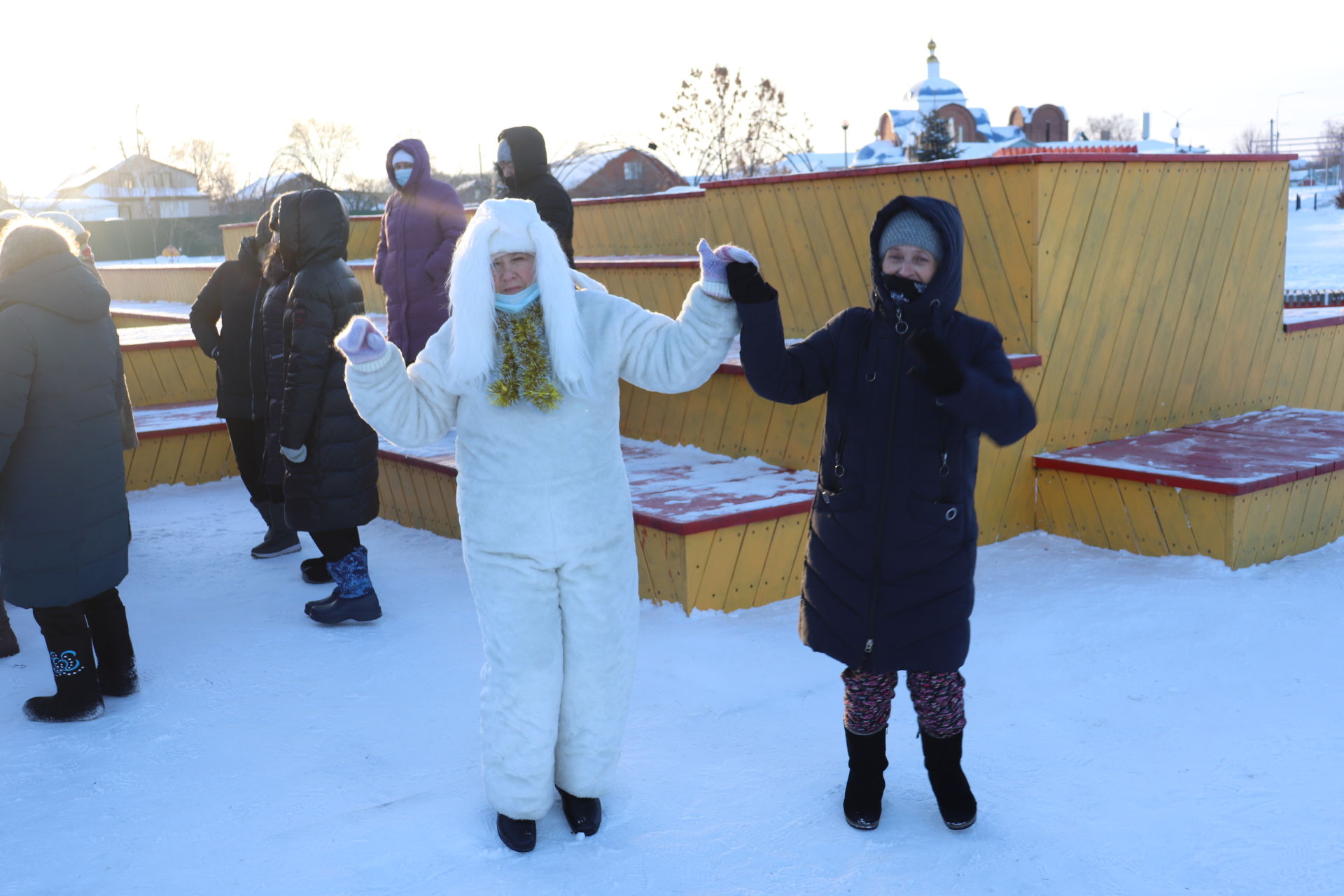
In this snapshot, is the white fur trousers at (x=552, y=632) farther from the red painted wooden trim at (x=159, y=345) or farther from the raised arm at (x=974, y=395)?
the red painted wooden trim at (x=159, y=345)

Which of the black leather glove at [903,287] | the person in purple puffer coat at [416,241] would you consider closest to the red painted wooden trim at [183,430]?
the person in purple puffer coat at [416,241]

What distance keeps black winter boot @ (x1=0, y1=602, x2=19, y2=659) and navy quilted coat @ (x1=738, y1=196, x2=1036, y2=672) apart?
3232 mm

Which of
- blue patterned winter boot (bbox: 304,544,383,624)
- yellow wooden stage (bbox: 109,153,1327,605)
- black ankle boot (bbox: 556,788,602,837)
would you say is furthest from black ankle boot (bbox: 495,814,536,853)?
blue patterned winter boot (bbox: 304,544,383,624)

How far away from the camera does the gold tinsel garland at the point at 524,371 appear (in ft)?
8.15

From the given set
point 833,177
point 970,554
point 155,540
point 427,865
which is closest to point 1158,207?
point 833,177

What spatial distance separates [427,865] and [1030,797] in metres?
1.51

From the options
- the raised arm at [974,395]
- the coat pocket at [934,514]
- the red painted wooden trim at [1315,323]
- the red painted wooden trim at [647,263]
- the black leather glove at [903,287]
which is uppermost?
the black leather glove at [903,287]

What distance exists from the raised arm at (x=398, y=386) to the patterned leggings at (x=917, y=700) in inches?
45.4

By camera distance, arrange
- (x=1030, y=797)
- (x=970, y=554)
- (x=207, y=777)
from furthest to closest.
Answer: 1. (x=207, y=777)
2. (x=1030, y=797)
3. (x=970, y=554)

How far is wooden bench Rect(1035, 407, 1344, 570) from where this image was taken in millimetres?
4449

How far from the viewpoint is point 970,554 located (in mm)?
2570

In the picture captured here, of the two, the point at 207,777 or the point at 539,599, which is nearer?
the point at 539,599

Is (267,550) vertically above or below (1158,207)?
below

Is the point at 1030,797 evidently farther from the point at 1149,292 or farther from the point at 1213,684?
the point at 1149,292
